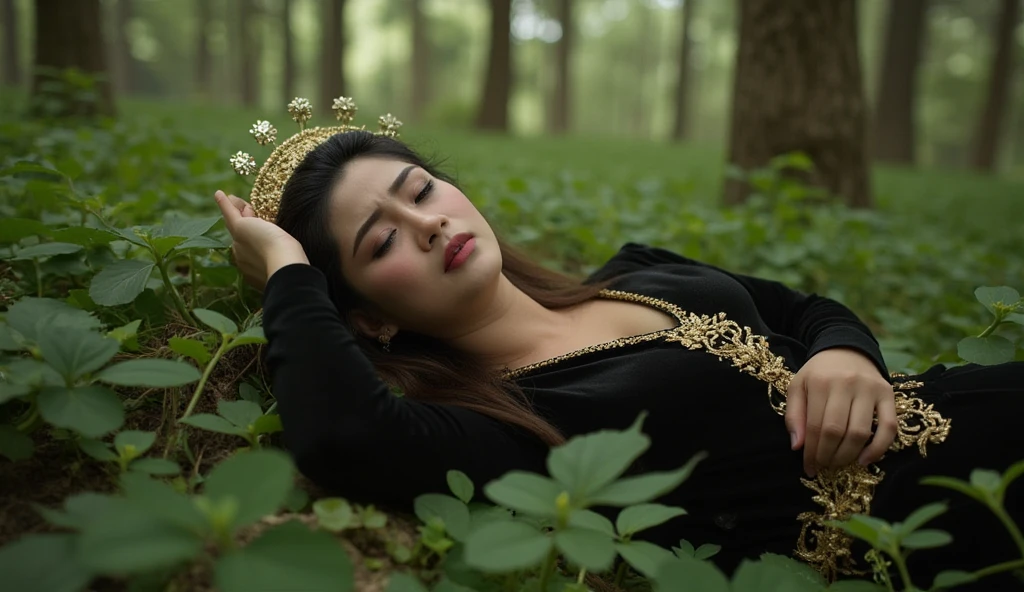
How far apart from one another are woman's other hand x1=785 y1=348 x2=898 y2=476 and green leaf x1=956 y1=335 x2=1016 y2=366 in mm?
244

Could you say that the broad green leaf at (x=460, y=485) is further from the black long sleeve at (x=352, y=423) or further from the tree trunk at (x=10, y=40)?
the tree trunk at (x=10, y=40)

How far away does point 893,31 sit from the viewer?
15.7 m

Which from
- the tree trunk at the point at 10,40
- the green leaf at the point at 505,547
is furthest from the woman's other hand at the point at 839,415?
the tree trunk at the point at 10,40

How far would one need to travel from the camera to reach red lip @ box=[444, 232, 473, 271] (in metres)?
1.80

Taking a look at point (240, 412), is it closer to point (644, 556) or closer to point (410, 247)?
point (410, 247)

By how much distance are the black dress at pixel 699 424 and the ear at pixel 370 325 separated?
32cm

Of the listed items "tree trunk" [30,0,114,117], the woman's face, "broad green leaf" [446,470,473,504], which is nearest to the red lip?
the woman's face

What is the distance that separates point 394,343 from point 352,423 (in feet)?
2.10

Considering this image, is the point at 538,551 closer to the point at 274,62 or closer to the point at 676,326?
the point at 676,326

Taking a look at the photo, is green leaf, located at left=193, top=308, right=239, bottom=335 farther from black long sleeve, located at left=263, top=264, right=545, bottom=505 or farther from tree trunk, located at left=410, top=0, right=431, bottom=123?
tree trunk, located at left=410, top=0, right=431, bottom=123

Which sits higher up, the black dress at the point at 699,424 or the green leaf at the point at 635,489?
the green leaf at the point at 635,489

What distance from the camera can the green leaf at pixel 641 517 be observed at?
A: 1143mm

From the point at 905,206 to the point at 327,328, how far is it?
7669 millimetres

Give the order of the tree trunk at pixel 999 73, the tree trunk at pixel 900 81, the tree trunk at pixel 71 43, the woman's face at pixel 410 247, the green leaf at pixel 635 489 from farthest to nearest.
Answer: the tree trunk at pixel 900 81
the tree trunk at pixel 999 73
the tree trunk at pixel 71 43
the woman's face at pixel 410 247
the green leaf at pixel 635 489
